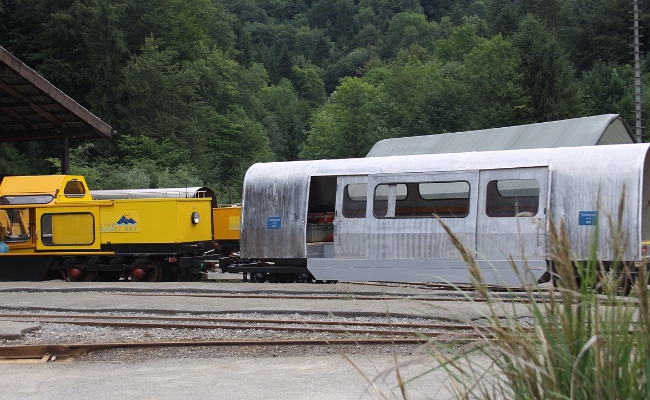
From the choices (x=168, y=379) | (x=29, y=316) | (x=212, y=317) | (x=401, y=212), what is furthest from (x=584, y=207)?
(x=29, y=316)

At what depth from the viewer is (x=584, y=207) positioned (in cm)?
1369

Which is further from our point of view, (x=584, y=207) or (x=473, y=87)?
(x=473, y=87)

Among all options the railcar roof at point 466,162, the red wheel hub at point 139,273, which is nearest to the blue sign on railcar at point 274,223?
the railcar roof at point 466,162

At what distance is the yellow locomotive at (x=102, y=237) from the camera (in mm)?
18719

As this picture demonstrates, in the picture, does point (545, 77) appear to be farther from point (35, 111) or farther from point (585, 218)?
point (585, 218)

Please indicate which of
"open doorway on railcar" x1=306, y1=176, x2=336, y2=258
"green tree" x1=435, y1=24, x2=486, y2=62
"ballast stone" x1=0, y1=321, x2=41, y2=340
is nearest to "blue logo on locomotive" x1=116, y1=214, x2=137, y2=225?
"open doorway on railcar" x1=306, y1=176, x2=336, y2=258

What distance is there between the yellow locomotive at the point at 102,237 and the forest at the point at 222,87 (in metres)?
18.9

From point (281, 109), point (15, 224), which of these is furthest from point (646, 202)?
point (281, 109)

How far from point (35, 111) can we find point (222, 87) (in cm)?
4010

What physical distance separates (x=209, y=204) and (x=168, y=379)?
38.7ft

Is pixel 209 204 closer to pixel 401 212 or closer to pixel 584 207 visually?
pixel 401 212

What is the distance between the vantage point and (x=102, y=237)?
1894cm

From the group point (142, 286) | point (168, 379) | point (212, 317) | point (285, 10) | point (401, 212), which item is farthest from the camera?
point (285, 10)

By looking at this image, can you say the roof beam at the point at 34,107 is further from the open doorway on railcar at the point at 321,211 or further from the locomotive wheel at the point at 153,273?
the open doorway on railcar at the point at 321,211
